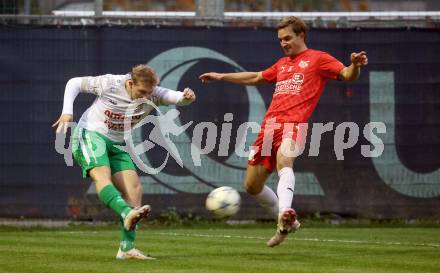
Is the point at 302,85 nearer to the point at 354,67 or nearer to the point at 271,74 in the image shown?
the point at 271,74

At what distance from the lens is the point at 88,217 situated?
16.5 metres

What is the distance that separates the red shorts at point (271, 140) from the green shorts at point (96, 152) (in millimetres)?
1510

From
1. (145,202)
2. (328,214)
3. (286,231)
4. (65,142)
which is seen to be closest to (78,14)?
(65,142)

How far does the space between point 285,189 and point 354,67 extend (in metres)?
1.45

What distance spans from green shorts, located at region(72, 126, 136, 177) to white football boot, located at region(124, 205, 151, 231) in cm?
80

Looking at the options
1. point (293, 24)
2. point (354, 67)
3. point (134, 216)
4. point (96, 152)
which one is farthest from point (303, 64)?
point (134, 216)

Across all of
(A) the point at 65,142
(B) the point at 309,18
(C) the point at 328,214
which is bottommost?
(C) the point at 328,214

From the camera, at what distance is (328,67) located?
11609 millimetres

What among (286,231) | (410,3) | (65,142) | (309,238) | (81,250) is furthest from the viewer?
(410,3)

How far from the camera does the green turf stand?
9.87 metres

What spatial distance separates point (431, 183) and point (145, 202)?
456 cm

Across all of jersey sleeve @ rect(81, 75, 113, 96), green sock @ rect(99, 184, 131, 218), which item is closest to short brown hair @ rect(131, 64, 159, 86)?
jersey sleeve @ rect(81, 75, 113, 96)

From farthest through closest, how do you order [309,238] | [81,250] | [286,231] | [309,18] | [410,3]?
[410,3] → [309,18] → [309,238] → [81,250] → [286,231]

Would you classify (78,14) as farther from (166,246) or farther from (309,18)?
(166,246)
